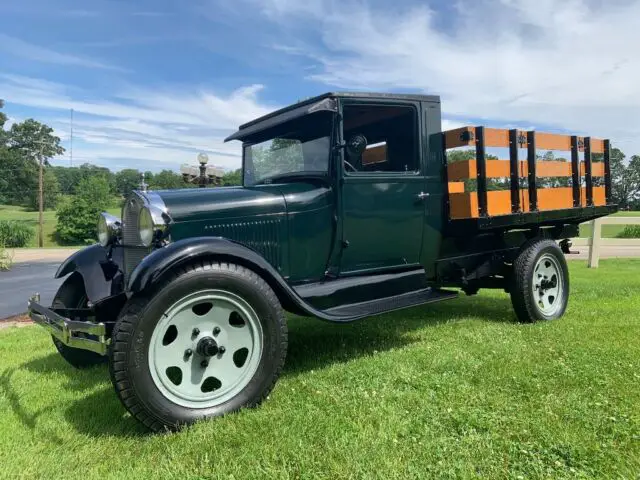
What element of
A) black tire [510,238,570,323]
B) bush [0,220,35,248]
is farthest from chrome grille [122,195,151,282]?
bush [0,220,35,248]

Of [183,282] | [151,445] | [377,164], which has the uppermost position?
[377,164]

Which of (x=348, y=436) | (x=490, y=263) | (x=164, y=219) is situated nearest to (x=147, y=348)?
(x=164, y=219)

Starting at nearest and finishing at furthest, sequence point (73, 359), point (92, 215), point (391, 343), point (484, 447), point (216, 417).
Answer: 1. point (484, 447)
2. point (216, 417)
3. point (73, 359)
4. point (391, 343)
5. point (92, 215)

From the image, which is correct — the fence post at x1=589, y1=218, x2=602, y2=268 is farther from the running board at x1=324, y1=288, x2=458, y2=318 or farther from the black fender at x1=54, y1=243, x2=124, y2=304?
the black fender at x1=54, y1=243, x2=124, y2=304

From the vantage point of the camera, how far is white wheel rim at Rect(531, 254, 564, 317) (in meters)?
5.25

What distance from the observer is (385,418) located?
2.70 m

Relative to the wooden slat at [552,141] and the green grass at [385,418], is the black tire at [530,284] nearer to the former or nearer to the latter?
the green grass at [385,418]

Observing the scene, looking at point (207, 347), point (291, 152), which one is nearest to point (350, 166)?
point (291, 152)

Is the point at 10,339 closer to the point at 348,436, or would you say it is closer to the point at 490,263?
the point at 348,436

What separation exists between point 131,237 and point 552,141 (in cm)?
452

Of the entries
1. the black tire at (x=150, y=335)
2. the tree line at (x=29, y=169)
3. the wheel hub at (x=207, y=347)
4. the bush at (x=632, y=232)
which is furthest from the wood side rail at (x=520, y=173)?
the tree line at (x=29, y=169)

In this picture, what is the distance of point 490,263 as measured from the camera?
5.20 m

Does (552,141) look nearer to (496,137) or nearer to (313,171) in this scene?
(496,137)

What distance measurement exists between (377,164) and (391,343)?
190cm
